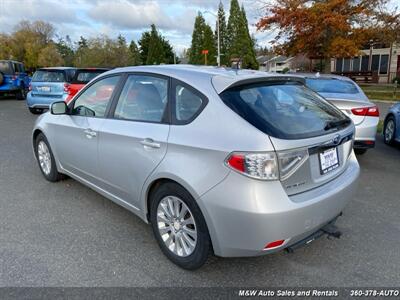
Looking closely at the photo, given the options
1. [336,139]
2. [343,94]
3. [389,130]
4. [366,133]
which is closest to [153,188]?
[336,139]

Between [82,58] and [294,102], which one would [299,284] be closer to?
[294,102]

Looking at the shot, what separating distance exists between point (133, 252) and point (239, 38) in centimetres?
6274

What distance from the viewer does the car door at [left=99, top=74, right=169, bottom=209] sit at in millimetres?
2766

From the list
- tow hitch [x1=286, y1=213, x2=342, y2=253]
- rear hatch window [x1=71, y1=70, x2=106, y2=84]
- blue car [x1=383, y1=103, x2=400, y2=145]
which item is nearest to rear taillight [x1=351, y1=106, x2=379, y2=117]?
blue car [x1=383, y1=103, x2=400, y2=145]

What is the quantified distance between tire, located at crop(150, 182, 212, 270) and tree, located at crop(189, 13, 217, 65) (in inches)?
2409

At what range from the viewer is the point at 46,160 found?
15.6ft

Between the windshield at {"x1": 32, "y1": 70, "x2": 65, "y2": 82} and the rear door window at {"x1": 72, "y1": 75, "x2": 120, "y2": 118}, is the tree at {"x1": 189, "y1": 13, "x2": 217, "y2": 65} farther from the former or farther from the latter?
the rear door window at {"x1": 72, "y1": 75, "x2": 120, "y2": 118}

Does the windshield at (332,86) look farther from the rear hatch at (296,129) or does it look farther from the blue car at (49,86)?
the blue car at (49,86)

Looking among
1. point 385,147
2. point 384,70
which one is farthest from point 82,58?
point 385,147

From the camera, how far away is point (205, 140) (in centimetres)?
237

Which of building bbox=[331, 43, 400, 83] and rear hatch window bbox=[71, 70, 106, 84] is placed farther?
building bbox=[331, 43, 400, 83]

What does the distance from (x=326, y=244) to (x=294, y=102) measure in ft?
4.56

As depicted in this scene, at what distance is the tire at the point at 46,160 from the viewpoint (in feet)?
15.0

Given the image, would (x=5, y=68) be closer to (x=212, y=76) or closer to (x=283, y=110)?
(x=212, y=76)
